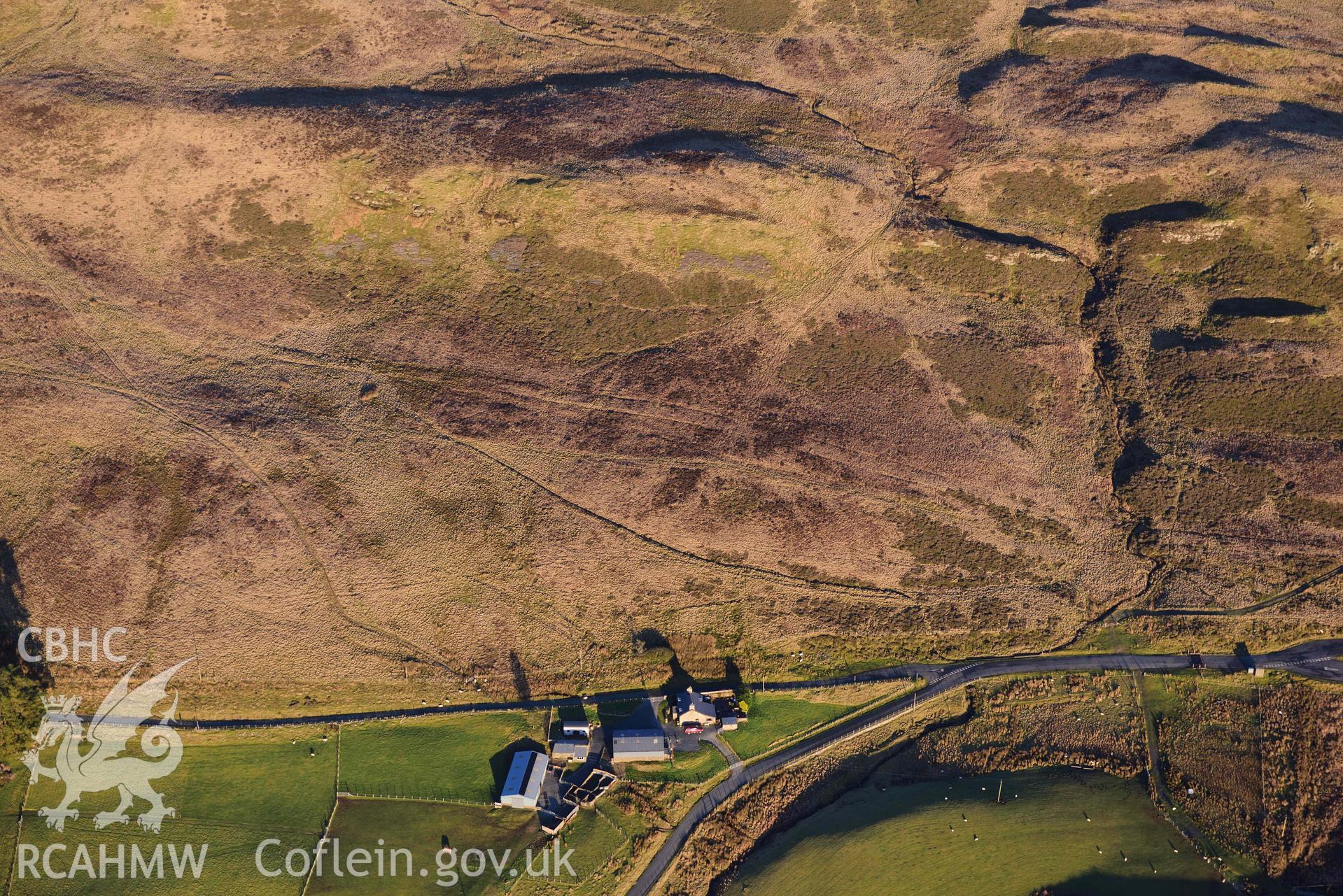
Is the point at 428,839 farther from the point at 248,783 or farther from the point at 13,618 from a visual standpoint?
the point at 13,618

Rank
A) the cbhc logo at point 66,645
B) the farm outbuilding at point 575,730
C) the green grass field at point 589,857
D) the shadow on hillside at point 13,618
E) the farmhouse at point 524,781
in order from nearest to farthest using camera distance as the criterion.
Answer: the green grass field at point 589,857 → the farmhouse at point 524,781 → the shadow on hillside at point 13,618 → the farm outbuilding at point 575,730 → the cbhc logo at point 66,645

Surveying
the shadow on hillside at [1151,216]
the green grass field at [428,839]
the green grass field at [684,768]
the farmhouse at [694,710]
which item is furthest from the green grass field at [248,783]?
the shadow on hillside at [1151,216]

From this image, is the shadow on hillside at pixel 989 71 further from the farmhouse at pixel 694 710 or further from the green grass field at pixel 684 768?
the green grass field at pixel 684 768

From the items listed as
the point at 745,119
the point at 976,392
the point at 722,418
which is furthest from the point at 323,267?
the point at 976,392

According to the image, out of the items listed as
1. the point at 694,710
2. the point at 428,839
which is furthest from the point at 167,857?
the point at 694,710

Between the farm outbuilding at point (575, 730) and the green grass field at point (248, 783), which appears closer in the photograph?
the green grass field at point (248, 783)

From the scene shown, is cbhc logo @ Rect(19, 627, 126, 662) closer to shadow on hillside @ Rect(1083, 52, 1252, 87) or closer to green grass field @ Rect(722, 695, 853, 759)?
green grass field @ Rect(722, 695, 853, 759)

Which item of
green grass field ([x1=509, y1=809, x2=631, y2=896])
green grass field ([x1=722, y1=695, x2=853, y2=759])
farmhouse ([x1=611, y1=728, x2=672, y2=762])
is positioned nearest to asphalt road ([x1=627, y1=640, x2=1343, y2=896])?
green grass field ([x1=722, y1=695, x2=853, y2=759])
